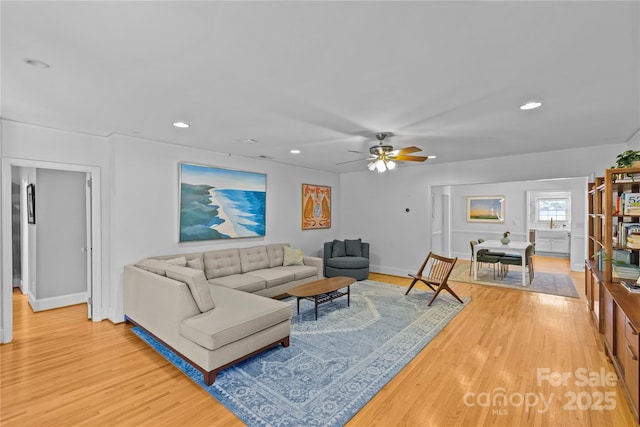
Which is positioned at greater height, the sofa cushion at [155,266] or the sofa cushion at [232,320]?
the sofa cushion at [155,266]

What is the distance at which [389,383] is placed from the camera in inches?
103

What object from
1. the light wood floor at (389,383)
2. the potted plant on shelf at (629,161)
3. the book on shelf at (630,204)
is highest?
the potted plant on shelf at (629,161)

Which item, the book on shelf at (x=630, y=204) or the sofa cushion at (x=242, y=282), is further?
the sofa cushion at (x=242, y=282)

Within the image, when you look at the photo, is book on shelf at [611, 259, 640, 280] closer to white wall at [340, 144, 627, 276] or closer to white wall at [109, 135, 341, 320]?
white wall at [340, 144, 627, 276]

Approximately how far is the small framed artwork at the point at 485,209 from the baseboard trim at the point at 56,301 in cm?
957

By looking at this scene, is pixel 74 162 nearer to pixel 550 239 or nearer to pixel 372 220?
pixel 372 220

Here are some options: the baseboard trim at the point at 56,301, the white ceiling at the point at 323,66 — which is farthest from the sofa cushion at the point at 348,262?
the baseboard trim at the point at 56,301

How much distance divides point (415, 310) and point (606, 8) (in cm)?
378

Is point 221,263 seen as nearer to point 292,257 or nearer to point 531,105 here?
point 292,257

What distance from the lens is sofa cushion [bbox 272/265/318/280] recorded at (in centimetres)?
510

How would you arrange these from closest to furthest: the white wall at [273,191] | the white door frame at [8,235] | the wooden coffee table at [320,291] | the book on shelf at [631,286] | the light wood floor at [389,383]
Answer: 1. the light wood floor at [389,383]
2. the book on shelf at [631,286]
3. the white door frame at [8,235]
4. the white wall at [273,191]
5. the wooden coffee table at [320,291]

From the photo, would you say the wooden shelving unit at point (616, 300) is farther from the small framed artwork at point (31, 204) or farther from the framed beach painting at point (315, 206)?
the small framed artwork at point (31, 204)

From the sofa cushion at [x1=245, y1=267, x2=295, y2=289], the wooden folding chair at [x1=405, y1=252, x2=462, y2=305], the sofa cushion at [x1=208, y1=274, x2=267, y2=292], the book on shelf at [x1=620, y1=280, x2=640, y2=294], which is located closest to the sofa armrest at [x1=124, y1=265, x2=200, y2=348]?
the sofa cushion at [x1=208, y1=274, x2=267, y2=292]

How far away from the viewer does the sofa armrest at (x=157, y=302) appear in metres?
2.92
